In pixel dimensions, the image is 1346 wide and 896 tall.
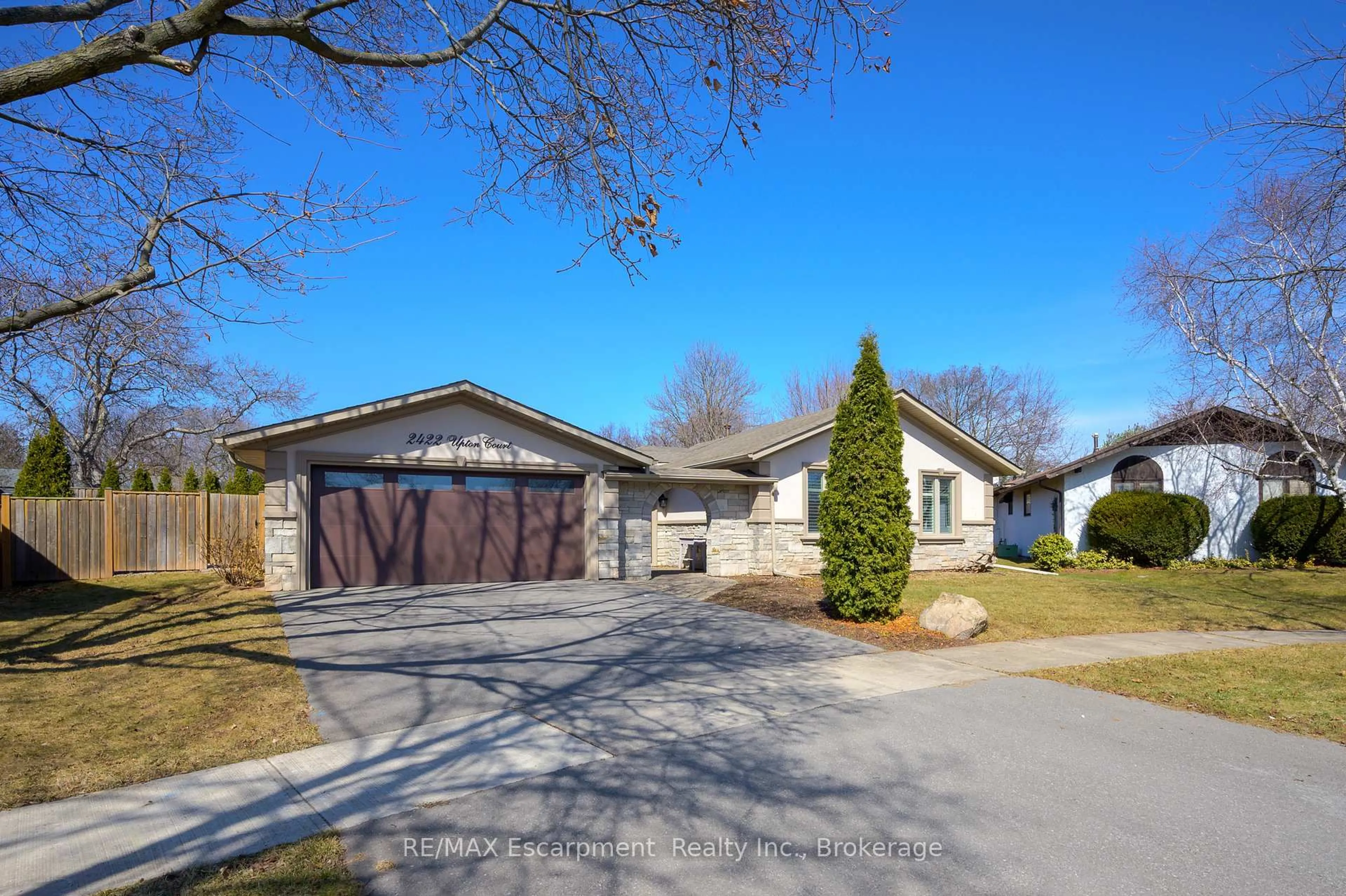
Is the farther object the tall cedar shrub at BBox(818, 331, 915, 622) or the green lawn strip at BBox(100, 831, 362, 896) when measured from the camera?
the tall cedar shrub at BBox(818, 331, 915, 622)

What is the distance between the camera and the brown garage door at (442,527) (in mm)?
14406

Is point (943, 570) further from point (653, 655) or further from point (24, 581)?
point (24, 581)

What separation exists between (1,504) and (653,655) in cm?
1321

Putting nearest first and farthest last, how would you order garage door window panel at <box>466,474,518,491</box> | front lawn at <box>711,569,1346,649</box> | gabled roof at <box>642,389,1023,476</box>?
1. front lawn at <box>711,569,1346,649</box>
2. garage door window panel at <box>466,474,518,491</box>
3. gabled roof at <box>642,389,1023,476</box>

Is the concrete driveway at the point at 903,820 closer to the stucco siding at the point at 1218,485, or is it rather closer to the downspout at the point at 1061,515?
the downspout at the point at 1061,515

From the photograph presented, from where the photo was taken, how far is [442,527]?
15.2m

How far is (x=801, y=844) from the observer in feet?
13.2

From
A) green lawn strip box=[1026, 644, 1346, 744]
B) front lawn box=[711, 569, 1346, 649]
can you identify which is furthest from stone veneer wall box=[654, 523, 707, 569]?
green lawn strip box=[1026, 644, 1346, 744]

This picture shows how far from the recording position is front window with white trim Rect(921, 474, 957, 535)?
67.5 ft

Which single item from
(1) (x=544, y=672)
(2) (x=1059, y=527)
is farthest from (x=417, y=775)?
(2) (x=1059, y=527)

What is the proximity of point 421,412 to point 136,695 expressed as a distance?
29.1 feet

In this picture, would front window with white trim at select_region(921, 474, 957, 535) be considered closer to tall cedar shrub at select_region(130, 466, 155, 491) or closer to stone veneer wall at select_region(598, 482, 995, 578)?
stone veneer wall at select_region(598, 482, 995, 578)

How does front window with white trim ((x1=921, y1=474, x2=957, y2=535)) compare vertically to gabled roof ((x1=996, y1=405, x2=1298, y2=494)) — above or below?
below

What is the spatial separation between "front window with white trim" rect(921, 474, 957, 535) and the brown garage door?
9865 mm
